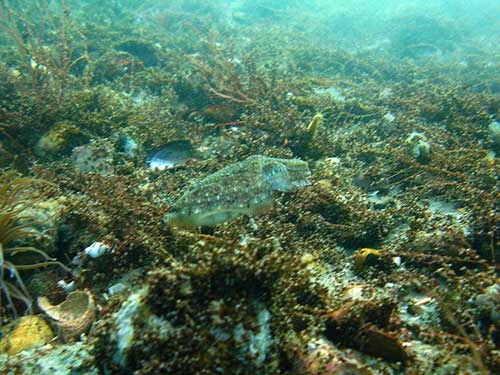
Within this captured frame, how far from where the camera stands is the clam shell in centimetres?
314

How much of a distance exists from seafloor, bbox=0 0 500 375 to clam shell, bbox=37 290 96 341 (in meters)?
0.02

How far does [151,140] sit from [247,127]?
2.15 metres

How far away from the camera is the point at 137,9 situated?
23406mm

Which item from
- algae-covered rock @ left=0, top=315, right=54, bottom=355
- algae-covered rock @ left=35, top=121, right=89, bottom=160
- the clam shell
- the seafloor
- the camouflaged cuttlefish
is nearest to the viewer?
the seafloor

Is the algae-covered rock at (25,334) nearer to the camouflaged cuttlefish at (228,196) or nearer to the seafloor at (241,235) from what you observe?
the seafloor at (241,235)

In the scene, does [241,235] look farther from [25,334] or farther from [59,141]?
[59,141]

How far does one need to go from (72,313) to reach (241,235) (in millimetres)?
2006

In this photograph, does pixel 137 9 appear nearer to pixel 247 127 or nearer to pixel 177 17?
pixel 177 17

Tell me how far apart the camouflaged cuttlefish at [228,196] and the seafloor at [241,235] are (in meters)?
0.05

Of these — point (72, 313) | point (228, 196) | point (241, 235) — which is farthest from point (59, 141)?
point (241, 235)

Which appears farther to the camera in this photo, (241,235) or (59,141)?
(59,141)

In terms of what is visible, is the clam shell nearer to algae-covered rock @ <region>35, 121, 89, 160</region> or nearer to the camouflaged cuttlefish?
the camouflaged cuttlefish

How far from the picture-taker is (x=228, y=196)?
3803 millimetres

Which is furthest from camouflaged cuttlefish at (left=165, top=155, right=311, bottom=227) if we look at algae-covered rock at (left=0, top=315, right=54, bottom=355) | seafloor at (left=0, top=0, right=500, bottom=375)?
algae-covered rock at (left=0, top=315, right=54, bottom=355)
